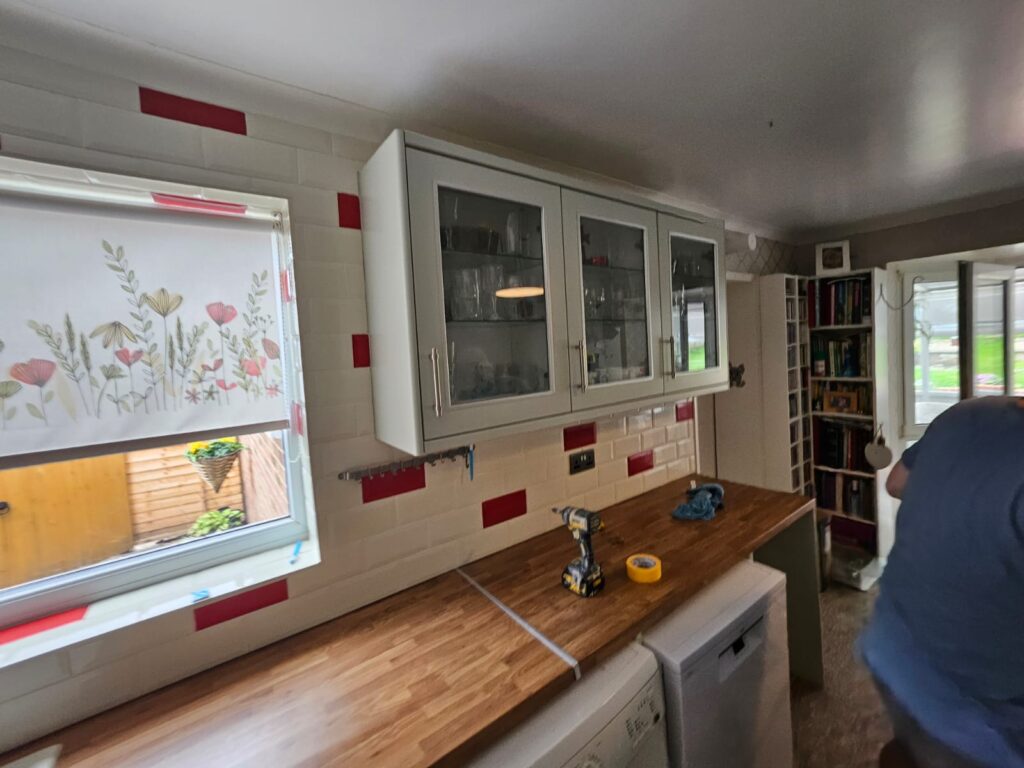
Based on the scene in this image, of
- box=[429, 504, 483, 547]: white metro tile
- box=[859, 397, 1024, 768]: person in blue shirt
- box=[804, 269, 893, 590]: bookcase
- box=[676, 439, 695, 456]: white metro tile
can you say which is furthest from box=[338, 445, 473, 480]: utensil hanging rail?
box=[804, 269, 893, 590]: bookcase

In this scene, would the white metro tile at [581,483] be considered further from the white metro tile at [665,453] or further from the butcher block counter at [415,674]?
the white metro tile at [665,453]

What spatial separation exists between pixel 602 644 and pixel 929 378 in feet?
10.4

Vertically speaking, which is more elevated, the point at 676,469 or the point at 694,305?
the point at 694,305

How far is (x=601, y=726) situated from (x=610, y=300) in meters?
1.16

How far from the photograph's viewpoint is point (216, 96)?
1044 mm

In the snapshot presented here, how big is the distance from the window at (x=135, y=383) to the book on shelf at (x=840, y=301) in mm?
3132

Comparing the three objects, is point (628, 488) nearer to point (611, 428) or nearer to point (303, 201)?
point (611, 428)

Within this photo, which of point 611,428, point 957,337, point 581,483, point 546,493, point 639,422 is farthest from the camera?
point 957,337

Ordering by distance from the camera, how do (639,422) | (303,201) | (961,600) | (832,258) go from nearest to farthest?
1. (961,600)
2. (303,201)
3. (639,422)
4. (832,258)

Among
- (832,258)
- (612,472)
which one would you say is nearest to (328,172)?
(612,472)

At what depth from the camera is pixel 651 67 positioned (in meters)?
1.08

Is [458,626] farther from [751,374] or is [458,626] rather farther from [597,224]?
[751,374]

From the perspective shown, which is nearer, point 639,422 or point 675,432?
point 639,422

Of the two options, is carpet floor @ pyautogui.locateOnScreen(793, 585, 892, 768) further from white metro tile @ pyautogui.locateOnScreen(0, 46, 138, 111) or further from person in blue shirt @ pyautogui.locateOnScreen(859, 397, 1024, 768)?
white metro tile @ pyautogui.locateOnScreen(0, 46, 138, 111)
